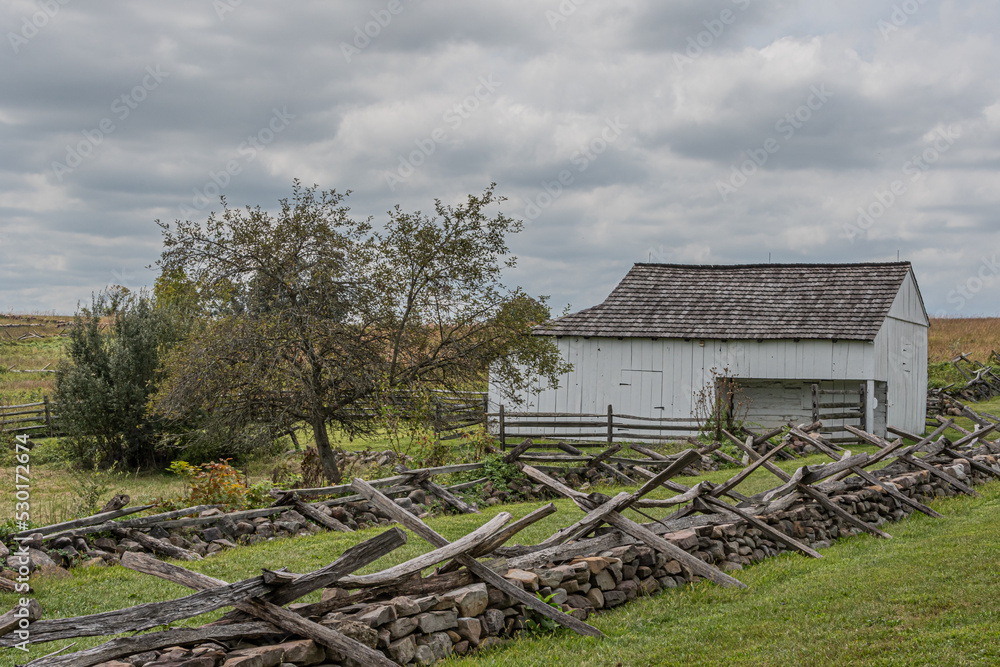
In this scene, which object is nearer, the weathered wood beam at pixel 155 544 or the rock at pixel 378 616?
the rock at pixel 378 616

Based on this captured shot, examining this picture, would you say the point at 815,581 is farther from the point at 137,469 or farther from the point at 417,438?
the point at 137,469

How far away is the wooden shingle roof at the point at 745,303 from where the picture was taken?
22.2m

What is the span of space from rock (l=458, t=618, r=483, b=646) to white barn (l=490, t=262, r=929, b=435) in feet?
50.6

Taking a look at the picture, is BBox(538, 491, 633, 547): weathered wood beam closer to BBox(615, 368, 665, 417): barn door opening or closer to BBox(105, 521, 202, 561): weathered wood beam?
BBox(105, 521, 202, 561): weathered wood beam

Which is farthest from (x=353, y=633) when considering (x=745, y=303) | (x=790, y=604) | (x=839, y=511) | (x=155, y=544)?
(x=745, y=303)

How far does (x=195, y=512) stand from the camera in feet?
34.1

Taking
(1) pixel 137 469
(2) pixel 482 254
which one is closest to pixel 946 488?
(2) pixel 482 254

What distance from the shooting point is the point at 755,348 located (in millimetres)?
22125

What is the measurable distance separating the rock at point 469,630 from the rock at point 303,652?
114 cm

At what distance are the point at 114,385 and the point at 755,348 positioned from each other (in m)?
16.7

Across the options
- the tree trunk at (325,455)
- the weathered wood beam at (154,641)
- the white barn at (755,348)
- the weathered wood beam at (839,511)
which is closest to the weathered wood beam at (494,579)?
the weathered wood beam at (154,641)

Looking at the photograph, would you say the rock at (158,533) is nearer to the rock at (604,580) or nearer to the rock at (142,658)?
the rock at (142,658)

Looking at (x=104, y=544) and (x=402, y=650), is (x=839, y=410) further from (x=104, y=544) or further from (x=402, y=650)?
(x=402, y=650)

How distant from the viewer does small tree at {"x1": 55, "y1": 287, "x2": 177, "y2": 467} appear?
1912cm
